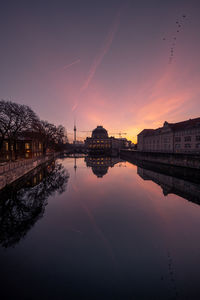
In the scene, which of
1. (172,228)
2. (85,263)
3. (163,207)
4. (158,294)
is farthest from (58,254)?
(163,207)

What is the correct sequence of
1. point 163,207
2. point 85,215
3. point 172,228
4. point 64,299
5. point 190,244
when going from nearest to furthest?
point 64,299, point 190,244, point 172,228, point 85,215, point 163,207

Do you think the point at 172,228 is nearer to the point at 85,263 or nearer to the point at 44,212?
the point at 85,263

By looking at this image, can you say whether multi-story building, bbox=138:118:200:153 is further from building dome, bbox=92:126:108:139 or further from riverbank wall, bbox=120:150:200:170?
building dome, bbox=92:126:108:139

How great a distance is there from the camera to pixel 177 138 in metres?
55.1

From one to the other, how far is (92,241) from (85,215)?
140 inches

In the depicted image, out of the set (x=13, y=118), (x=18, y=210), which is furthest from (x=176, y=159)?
(x=13, y=118)

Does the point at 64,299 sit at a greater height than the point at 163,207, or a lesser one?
greater

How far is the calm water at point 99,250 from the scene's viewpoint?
4.88 meters

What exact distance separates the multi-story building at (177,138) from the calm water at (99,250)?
4279 centimetres

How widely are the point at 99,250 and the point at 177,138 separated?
196ft

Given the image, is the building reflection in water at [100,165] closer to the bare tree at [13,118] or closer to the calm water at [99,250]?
the calm water at [99,250]

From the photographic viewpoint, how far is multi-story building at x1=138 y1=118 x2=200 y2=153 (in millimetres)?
46812

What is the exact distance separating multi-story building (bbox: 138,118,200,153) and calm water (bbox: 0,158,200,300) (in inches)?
1685

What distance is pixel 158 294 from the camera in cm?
468
